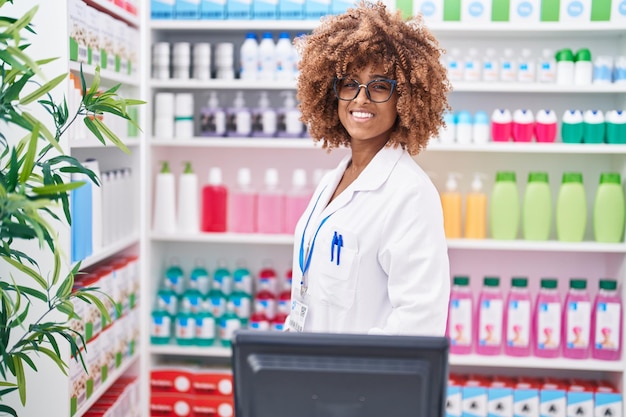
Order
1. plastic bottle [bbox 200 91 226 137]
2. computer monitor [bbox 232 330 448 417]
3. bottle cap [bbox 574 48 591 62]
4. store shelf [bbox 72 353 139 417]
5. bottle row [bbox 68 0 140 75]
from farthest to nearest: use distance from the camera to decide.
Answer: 1. plastic bottle [bbox 200 91 226 137]
2. bottle cap [bbox 574 48 591 62]
3. store shelf [bbox 72 353 139 417]
4. bottle row [bbox 68 0 140 75]
5. computer monitor [bbox 232 330 448 417]

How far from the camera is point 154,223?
367 centimetres

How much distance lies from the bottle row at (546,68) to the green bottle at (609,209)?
1.49ft

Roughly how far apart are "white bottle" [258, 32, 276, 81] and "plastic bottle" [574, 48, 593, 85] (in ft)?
4.55

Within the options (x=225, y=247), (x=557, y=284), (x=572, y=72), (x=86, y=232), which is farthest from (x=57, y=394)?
(x=572, y=72)

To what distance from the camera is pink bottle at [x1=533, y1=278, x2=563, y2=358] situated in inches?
136

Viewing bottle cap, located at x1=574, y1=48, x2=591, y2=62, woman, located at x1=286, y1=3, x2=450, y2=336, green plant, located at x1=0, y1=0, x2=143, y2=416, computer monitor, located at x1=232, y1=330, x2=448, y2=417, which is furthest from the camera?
bottle cap, located at x1=574, y1=48, x2=591, y2=62

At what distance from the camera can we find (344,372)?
3.69 feet

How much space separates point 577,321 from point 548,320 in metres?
0.13

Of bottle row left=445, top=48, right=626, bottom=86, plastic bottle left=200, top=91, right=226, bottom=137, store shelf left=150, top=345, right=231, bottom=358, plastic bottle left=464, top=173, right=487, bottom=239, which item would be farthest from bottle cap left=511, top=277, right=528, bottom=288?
plastic bottle left=200, top=91, right=226, bottom=137

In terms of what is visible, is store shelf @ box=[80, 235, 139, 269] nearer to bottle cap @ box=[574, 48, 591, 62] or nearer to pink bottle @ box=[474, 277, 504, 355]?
pink bottle @ box=[474, 277, 504, 355]

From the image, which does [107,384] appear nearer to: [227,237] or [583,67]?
[227,237]

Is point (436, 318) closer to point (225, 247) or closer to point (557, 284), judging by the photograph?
point (557, 284)

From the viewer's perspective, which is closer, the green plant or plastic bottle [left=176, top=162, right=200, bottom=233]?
the green plant

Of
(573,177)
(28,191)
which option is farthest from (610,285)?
(28,191)
